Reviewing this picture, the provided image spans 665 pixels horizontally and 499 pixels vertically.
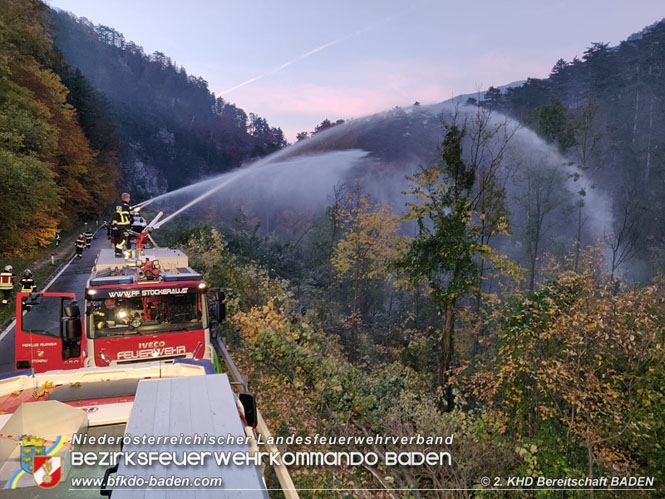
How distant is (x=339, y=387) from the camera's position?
1057 cm

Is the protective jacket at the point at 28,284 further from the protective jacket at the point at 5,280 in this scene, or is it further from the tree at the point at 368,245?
the tree at the point at 368,245

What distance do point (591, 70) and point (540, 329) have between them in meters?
73.9

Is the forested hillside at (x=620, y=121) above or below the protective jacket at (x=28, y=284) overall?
above

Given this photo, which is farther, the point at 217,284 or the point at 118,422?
the point at 217,284

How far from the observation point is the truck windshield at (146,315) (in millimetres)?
7316

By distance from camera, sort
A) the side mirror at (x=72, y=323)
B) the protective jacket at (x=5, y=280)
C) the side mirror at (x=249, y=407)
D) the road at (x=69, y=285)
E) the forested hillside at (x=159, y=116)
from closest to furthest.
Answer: the side mirror at (x=249, y=407), the side mirror at (x=72, y=323), the road at (x=69, y=285), the protective jacket at (x=5, y=280), the forested hillside at (x=159, y=116)

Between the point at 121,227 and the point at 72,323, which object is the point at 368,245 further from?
the point at 72,323

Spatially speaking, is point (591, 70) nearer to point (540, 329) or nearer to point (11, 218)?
point (540, 329)

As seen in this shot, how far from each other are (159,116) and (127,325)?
377ft

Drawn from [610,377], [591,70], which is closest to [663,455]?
[610,377]

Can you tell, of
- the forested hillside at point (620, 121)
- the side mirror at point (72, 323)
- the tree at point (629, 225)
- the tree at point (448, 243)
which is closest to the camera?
the side mirror at point (72, 323)

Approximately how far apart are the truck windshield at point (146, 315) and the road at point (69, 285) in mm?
6111

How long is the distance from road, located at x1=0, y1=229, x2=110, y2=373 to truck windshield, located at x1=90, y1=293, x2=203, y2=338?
6.11 m

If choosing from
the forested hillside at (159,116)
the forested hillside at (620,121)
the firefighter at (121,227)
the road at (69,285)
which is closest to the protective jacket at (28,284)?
the road at (69,285)
